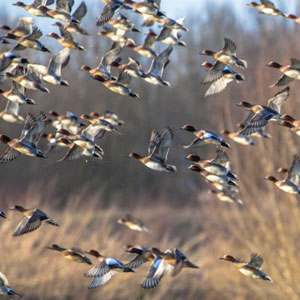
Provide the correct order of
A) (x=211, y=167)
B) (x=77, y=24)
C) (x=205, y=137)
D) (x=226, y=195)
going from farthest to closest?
(x=226, y=195) → (x=77, y=24) → (x=211, y=167) → (x=205, y=137)

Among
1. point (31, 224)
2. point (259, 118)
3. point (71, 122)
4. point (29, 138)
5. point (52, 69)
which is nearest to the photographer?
point (31, 224)

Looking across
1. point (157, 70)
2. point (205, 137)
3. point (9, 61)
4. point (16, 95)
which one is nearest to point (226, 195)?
point (157, 70)

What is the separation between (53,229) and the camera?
52.9 ft

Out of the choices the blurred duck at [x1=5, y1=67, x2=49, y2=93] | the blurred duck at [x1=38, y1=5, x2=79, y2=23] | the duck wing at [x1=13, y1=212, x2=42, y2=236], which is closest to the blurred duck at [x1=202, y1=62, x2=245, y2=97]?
the blurred duck at [x1=38, y1=5, x2=79, y2=23]

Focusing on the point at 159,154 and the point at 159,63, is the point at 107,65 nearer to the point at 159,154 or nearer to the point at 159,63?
the point at 159,63

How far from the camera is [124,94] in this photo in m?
9.44

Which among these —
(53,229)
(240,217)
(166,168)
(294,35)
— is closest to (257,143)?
(240,217)

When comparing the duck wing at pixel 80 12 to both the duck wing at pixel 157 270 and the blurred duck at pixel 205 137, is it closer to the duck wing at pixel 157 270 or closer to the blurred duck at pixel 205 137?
the blurred duck at pixel 205 137

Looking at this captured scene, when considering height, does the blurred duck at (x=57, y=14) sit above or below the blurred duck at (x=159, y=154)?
above

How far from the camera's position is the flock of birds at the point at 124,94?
848 centimetres

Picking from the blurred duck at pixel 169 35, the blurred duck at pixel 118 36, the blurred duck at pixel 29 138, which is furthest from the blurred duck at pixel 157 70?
the blurred duck at pixel 29 138

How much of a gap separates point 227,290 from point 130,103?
14.2m

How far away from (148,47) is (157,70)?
1.51ft

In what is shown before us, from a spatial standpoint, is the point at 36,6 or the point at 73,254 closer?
the point at 73,254
